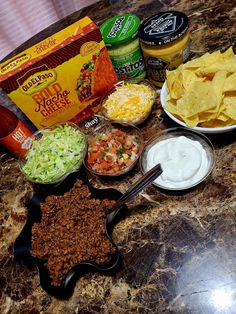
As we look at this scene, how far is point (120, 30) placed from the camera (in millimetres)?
1511

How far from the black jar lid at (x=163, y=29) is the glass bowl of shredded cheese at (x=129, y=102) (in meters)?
0.25

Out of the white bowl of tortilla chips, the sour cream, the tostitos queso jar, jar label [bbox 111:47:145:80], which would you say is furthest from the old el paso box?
the sour cream

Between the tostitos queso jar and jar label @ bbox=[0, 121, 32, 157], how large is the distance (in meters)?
0.66

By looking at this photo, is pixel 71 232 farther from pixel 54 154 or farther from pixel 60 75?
pixel 60 75

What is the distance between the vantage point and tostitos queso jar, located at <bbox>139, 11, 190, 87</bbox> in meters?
1.38

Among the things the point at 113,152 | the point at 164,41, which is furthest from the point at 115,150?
the point at 164,41

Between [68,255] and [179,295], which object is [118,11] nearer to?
[68,255]

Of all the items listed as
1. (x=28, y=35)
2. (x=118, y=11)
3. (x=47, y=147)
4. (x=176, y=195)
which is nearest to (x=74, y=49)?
(x=47, y=147)

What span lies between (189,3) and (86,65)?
983mm

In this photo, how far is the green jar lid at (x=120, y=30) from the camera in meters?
1.47

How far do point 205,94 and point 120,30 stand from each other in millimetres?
538

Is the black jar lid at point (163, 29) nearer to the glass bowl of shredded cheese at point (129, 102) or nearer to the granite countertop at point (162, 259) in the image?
the glass bowl of shredded cheese at point (129, 102)

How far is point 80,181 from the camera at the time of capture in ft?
4.31

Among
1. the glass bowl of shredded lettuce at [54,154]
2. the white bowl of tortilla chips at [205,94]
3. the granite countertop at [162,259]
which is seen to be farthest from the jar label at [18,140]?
the white bowl of tortilla chips at [205,94]
